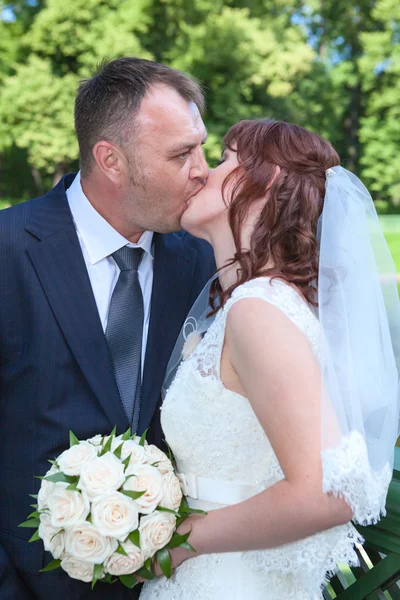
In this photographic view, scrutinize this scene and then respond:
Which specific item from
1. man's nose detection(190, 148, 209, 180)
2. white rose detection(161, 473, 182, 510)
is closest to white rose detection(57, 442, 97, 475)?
white rose detection(161, 473, 182, 510)

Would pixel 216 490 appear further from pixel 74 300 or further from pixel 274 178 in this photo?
pixel 274 178

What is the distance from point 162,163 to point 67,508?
1507 mm

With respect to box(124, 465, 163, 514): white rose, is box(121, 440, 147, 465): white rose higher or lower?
higher

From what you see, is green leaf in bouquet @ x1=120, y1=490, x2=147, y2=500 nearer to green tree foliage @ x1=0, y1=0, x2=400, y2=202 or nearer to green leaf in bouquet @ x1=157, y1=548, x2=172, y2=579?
green leaf in bouquet @ x1=157, y1=548, x2=172, y2=579

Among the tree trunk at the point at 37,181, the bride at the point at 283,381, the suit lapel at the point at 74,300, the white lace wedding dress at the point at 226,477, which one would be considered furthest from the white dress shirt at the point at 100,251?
the tree trunk at the point at 37,181

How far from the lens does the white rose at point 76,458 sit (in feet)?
6.94

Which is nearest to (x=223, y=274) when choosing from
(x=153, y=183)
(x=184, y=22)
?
(x=153, y=183)

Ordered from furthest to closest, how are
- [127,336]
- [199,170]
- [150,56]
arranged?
[150,56] < [199,170] < [127,336]

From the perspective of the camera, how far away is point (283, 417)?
184 centimetres

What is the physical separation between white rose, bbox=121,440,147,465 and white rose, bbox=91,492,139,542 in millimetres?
142

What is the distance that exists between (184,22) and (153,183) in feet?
80.3

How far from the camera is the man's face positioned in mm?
2924

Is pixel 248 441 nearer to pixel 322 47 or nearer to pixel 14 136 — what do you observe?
pixel 14 136

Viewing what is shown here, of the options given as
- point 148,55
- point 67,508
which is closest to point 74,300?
point 67,508
